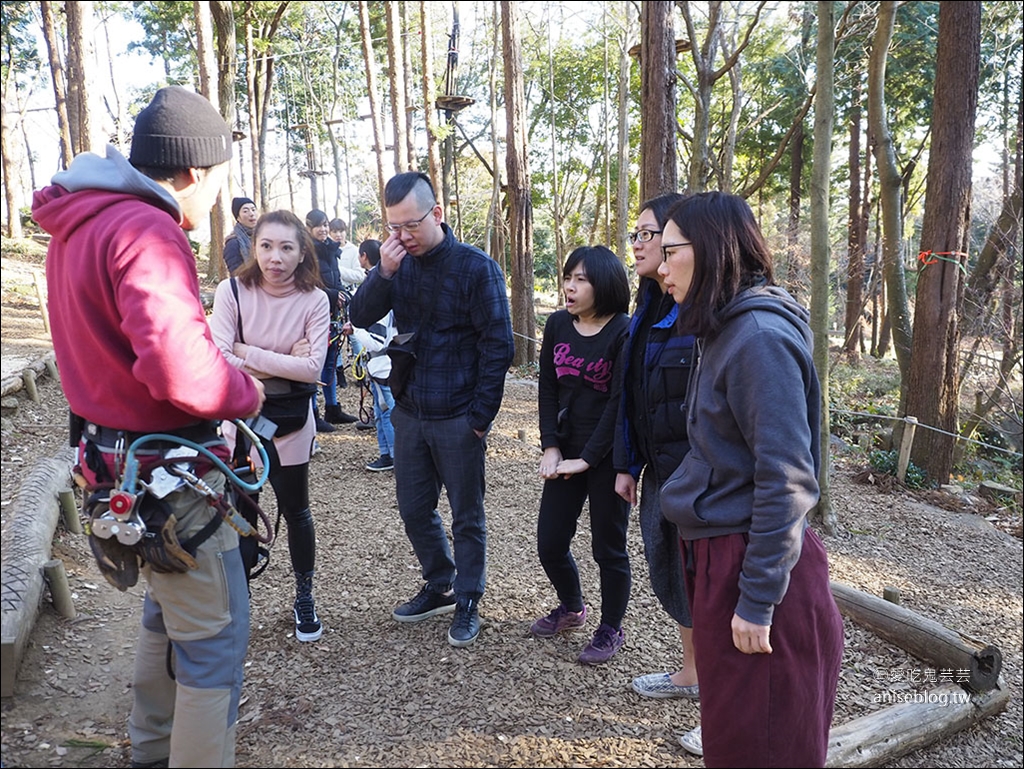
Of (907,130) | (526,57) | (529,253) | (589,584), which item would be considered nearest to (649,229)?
(589,584)

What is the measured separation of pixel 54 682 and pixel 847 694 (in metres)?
3.76

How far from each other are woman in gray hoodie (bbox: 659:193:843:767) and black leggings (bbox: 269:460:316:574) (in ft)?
6.02

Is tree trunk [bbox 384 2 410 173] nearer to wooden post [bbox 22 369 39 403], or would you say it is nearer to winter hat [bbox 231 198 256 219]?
winter hat [bbox 231 198 256 219]

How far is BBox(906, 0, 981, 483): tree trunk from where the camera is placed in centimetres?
832

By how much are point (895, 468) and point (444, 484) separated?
7653mm

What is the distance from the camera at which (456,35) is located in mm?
14727

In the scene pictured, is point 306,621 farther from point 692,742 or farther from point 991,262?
point 991,262

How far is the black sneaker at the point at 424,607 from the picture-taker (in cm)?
371

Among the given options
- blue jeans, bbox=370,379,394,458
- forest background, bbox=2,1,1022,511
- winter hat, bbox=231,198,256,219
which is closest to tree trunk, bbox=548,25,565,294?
forest background, bbox=2,1,1022,511

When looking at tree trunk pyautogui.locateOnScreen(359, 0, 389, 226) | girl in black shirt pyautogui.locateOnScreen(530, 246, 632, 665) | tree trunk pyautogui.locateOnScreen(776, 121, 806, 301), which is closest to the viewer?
girl in black shirt pyautogui.locateOnScreen(530, 246, 632, 665)

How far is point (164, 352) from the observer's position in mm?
1798

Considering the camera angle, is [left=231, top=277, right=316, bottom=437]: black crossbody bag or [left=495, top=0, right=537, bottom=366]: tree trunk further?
[left=495, top=0, right=537, bottom=366]: tree trunk

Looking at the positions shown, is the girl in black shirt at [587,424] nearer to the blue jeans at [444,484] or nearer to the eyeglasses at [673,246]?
the blue jeans at [444,484]

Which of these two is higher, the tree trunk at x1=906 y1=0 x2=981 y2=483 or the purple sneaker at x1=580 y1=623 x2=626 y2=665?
the tree trunk at x1=906 y1=0 x2=981 y2=483
